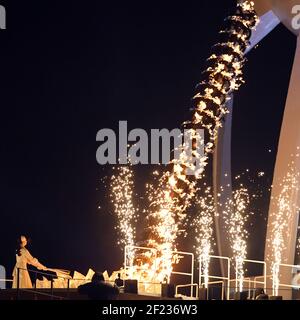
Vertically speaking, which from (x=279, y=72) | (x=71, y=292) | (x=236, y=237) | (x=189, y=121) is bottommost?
(x=71, y=292)

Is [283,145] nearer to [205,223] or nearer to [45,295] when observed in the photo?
[205,223]

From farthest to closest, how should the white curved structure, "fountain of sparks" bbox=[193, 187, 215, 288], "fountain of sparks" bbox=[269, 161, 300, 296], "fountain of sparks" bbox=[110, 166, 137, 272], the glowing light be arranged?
"fountain of sparks" bbox=[193, 187, 215, 288]
"fountain of sparks" bbox=[110, 166, 137, 272]
"fountain of sparks" bbox=[269, 161, 300, 296]
the white curved structure
the glowing light

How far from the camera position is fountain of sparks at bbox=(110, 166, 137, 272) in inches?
635

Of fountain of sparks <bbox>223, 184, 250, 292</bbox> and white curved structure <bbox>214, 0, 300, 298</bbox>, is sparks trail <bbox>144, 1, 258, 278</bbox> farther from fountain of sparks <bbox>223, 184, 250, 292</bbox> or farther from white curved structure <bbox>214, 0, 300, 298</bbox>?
fountain of sparks <bbox>223, 184, 250, 292</bbox>

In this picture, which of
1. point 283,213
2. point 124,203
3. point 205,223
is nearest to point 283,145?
point 283,213

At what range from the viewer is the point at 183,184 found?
1407cm

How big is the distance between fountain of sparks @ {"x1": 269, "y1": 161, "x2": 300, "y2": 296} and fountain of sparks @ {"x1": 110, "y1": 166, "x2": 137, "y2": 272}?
2.60 metres

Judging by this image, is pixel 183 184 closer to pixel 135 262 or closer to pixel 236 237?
pixel 135 262

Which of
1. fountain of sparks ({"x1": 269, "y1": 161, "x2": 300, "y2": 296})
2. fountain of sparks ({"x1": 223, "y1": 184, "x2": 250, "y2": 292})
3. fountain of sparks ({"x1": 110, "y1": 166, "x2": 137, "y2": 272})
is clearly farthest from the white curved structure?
fountain of sparks ({"x1": 110, "y1": 166, "x2": 137, "y2": 272})

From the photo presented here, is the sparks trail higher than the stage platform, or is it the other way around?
the sparks trail

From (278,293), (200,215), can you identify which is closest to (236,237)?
(200,215)

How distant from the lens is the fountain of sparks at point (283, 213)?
15.4m

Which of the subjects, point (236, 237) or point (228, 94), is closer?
point (228, 94)

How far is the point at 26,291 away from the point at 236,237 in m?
7.84
